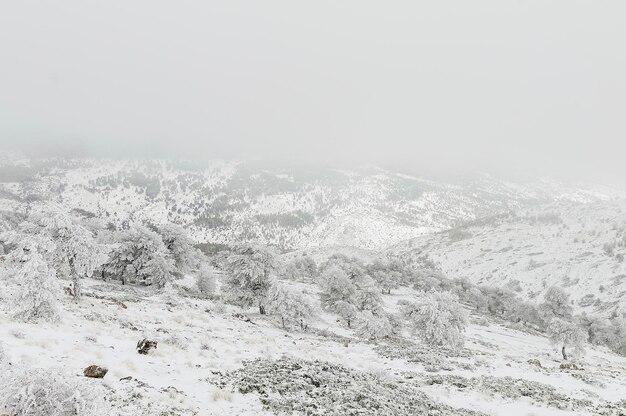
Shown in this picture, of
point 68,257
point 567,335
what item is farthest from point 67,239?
point 567,335

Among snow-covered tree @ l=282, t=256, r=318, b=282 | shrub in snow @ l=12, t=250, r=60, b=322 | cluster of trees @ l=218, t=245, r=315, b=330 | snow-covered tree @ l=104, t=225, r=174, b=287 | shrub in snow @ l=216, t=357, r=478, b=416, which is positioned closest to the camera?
shrub in snow @ l=216, t=357, r=478, b=416

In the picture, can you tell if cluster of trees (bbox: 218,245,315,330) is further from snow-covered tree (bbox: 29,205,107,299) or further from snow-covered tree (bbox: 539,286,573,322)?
snow-covered tree (bbox: 539,286,573,322)

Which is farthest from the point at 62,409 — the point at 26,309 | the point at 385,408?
the point at 26,309

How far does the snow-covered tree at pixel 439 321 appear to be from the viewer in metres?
45.7

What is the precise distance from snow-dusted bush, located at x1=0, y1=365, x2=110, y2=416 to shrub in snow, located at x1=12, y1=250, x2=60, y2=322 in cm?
1581

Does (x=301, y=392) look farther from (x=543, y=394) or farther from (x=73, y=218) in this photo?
(x=73, y=218)

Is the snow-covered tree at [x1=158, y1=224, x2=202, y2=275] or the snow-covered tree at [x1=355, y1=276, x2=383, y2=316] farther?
the snow-covered tree at [x1=355, y1=276, x2=383, y2=316]

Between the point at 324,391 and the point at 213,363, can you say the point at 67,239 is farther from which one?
the point at 324,391

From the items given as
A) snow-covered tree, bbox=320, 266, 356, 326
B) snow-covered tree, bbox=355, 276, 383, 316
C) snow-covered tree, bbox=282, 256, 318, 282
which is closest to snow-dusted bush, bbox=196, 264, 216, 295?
snow-covered tree, bbox=320, 266, 356, 326

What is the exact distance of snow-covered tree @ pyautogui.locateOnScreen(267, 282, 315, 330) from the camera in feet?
147

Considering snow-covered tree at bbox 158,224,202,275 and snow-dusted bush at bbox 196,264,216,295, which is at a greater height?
snow-covered tree at bbox 158,224,202,275

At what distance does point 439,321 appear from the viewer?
45906 mm

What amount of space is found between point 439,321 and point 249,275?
2465 cm

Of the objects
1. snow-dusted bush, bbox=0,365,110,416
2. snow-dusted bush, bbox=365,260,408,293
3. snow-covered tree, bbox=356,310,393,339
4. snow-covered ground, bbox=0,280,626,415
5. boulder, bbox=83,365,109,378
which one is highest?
snow-dusted bush, bbox=0,365,110,416
